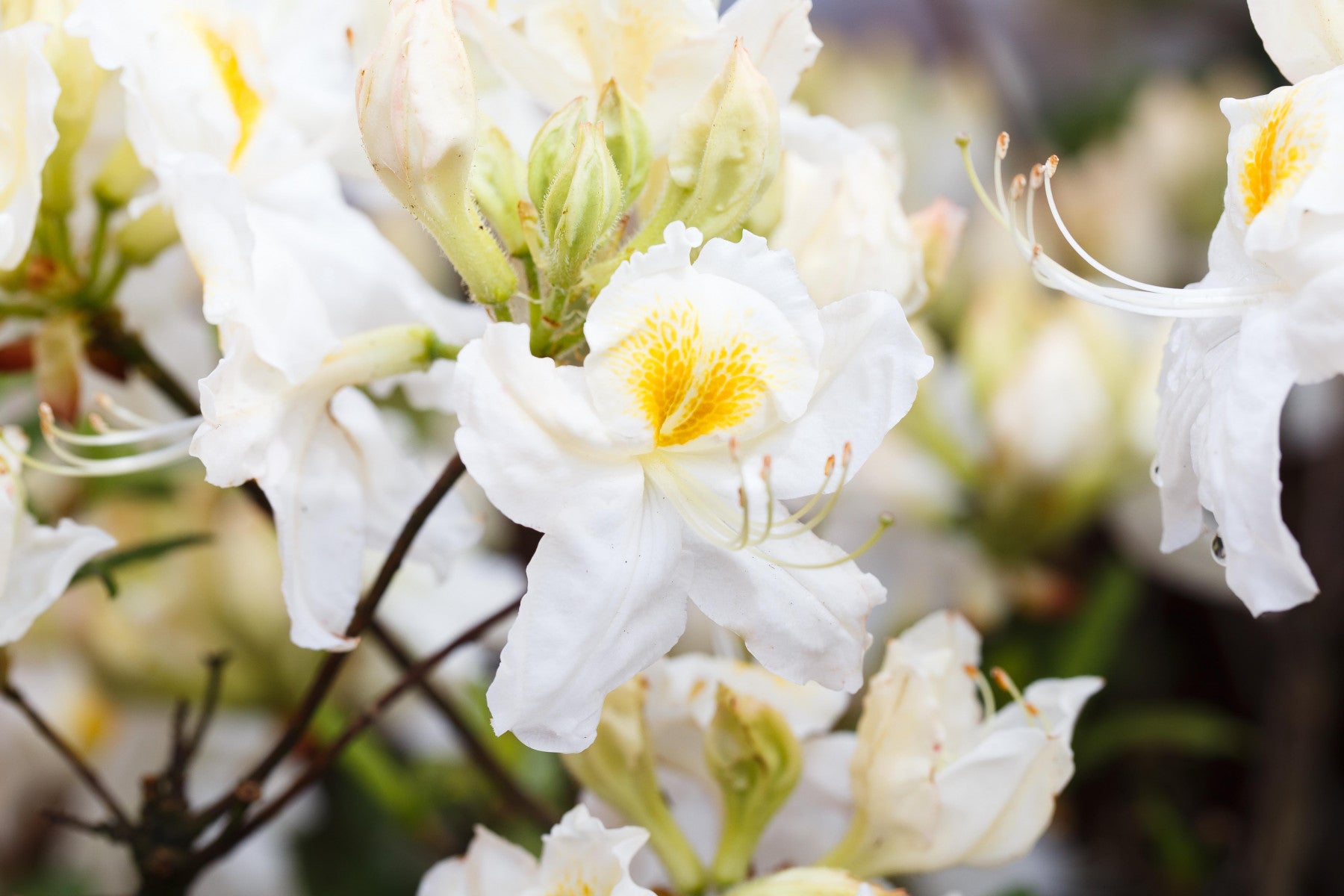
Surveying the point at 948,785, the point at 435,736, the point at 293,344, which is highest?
the point at 293,344

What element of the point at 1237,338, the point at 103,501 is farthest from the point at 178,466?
the point at 1237,338

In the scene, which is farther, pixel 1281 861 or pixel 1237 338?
pixel 1281 861

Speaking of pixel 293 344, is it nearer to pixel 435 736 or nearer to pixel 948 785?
pixel 948 785

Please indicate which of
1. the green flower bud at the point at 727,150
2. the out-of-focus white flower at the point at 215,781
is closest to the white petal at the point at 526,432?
the green flower bud at the point at 727,150

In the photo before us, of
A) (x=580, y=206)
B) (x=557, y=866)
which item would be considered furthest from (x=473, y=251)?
(x=557, y=866)

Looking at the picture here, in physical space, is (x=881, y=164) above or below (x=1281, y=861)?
above

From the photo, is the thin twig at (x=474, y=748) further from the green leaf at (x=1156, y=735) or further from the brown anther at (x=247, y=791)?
the green leaf at (x=1156, y=735)

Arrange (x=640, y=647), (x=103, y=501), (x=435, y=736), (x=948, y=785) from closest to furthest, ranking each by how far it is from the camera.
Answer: (x=640, y=647) < (x=948, y=785) < (x=103, y=501) < (x=435, y=736)
